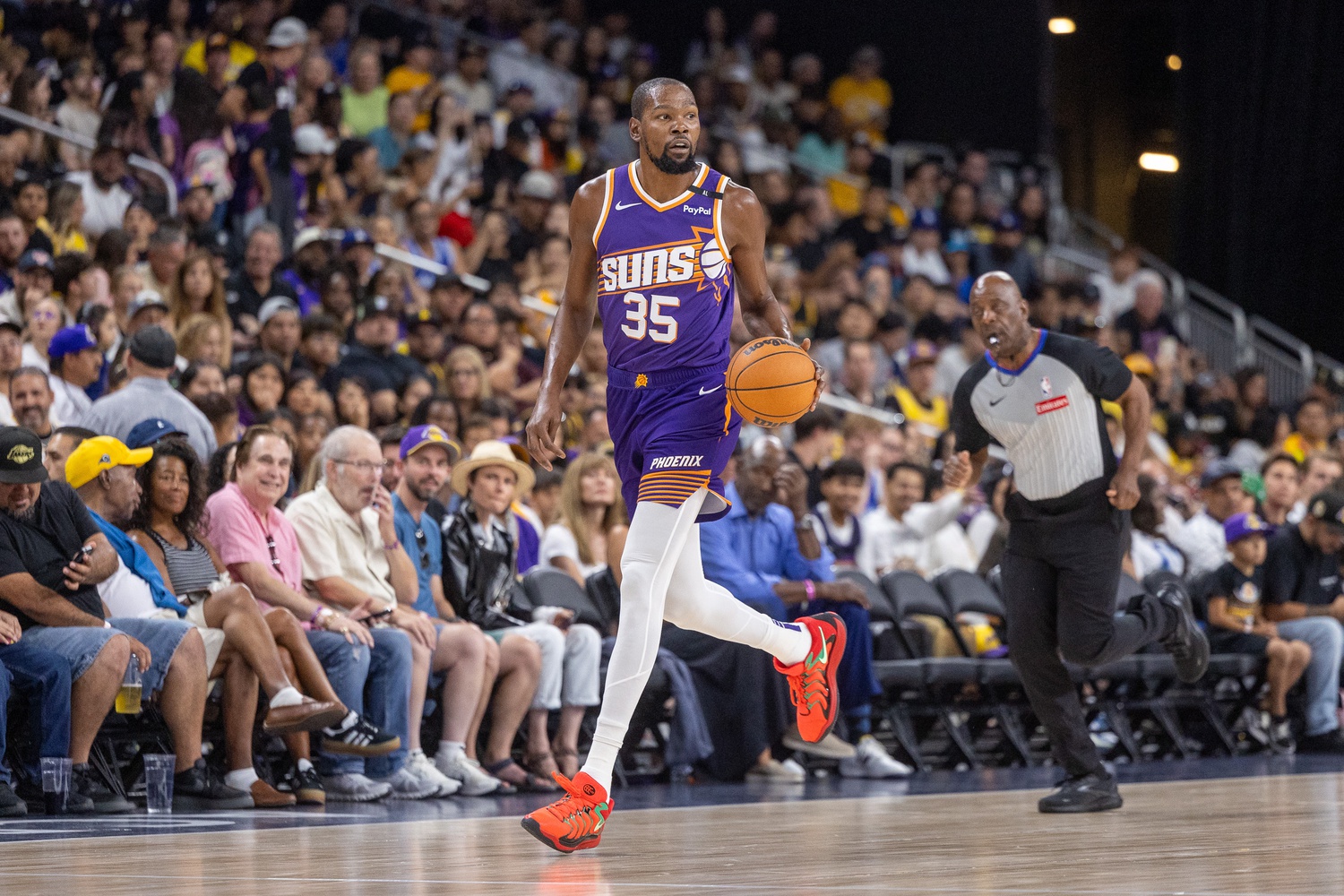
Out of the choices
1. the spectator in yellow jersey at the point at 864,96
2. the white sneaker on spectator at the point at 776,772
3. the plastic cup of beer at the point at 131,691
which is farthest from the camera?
the spectator in yellow jersey at the point at 864,96

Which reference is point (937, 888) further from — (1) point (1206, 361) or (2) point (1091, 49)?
(2) point (1091, 49)

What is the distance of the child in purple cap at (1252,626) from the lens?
35.3ft

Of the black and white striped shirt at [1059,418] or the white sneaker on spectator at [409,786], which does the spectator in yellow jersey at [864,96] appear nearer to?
the black and white striped shirt at [1059,418]

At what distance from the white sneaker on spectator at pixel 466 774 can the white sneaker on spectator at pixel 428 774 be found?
9 cm

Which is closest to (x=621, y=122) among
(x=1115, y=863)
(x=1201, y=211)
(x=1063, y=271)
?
(x=1063, y=271)

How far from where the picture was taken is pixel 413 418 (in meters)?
9.48

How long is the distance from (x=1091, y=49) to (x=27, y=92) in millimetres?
12045

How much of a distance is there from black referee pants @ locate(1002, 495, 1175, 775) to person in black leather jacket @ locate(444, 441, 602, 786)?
2278 mm

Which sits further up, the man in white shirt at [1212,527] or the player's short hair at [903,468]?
the player's short hair at [903,468]

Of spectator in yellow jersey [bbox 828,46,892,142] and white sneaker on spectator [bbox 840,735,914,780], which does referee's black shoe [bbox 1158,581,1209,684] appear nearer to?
white sneaker on spectator [bbox 840,735,914,780]

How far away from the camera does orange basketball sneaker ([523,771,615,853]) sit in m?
4.55

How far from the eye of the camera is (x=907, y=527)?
35.1ft

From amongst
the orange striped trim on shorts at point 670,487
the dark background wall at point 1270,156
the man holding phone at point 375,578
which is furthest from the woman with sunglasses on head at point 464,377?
the dark background wall at point 1270,156

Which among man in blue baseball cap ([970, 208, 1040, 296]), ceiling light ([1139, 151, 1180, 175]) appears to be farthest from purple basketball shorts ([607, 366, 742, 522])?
ceiling light ([1139, 151, 1180, 175])
